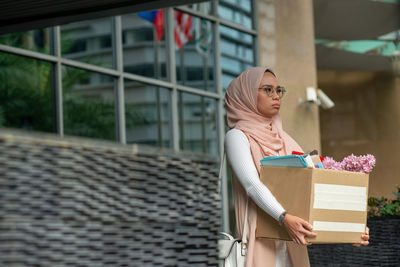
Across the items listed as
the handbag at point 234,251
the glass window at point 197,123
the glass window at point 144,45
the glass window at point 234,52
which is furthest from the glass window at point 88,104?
the handbag at point 234,251

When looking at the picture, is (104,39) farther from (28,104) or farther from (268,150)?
(268,150)

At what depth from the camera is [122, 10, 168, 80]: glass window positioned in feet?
31.1

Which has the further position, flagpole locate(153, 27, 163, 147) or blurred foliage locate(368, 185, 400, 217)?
flagpole locate(153, 27, 163, 147)

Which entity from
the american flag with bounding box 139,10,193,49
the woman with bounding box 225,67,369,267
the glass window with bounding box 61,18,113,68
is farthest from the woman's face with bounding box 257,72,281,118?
the american flag with bounding box 139,10,193,49

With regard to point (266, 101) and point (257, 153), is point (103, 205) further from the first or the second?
point (266, 101)

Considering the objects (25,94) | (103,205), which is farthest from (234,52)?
(103,205)

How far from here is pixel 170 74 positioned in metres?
10.2

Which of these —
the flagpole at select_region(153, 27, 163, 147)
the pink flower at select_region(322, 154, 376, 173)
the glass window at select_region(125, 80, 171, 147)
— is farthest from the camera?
the flagpole at select_region(153, 27, 163, 147)

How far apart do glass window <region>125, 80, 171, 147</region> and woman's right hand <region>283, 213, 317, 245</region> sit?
19.7 feet

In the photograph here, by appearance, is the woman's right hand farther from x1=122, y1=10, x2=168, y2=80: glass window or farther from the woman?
x1=122, y1=10, x2=168, y2=80: glass window

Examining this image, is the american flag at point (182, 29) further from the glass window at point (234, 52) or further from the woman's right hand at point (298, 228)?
the woman's right hand at point (298, 228)

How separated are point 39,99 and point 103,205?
6.51m

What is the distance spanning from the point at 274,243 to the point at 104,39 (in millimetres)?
5977

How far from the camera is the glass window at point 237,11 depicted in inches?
453
